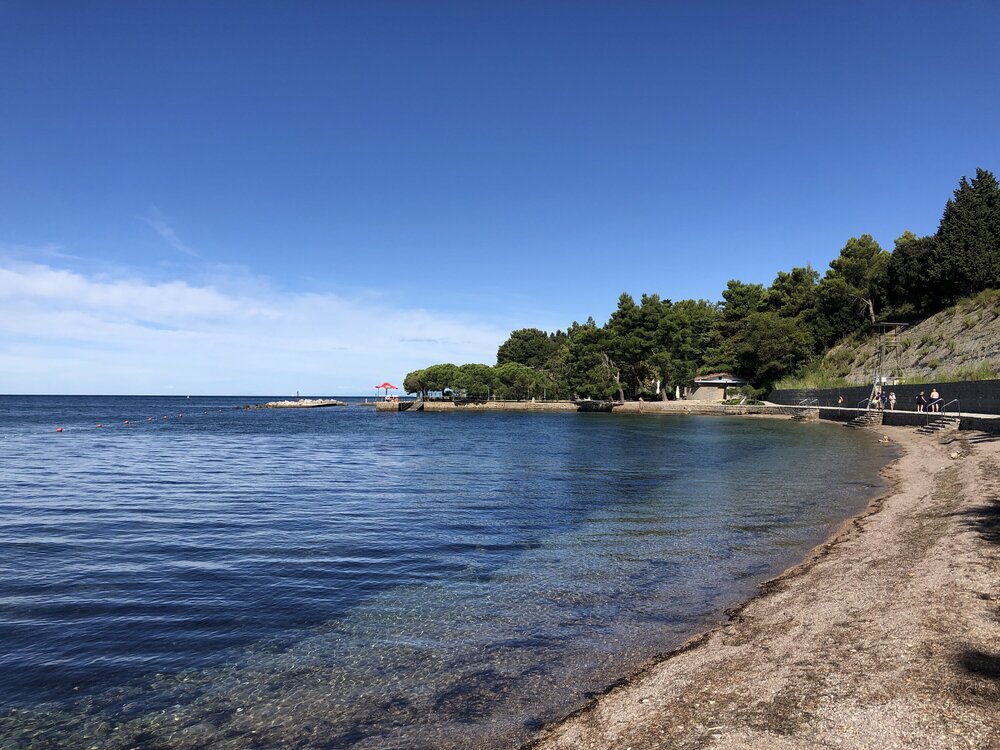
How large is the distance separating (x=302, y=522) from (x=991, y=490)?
17199 millimetres

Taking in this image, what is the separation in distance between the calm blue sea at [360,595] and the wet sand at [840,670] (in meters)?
0.75

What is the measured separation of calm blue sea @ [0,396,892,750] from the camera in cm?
622

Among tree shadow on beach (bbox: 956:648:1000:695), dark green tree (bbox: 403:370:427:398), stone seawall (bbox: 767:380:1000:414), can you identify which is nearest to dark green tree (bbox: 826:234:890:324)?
stone seawall (bbox: 767:380:1000:414)

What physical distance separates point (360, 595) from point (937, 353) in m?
68.3

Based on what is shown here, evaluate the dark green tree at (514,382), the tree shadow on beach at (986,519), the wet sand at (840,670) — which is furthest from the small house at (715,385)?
the wet sand at (840,670)

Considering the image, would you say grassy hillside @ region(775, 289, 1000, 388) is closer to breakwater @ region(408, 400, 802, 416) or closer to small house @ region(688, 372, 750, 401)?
breakwater @ region(408, 400, 802, 416)

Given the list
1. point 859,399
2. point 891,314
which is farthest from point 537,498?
point 891,314

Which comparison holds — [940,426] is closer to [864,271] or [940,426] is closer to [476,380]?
[864,271]

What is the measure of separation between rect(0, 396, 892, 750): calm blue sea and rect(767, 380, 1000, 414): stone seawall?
2191cm

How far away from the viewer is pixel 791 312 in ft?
296

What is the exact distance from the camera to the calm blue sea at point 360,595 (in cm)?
622

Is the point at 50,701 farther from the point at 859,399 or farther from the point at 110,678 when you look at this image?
the point at 859,399

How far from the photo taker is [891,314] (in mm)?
76688

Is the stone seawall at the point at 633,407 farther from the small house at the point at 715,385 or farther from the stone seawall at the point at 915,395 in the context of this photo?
the small house at the point at 715,385
